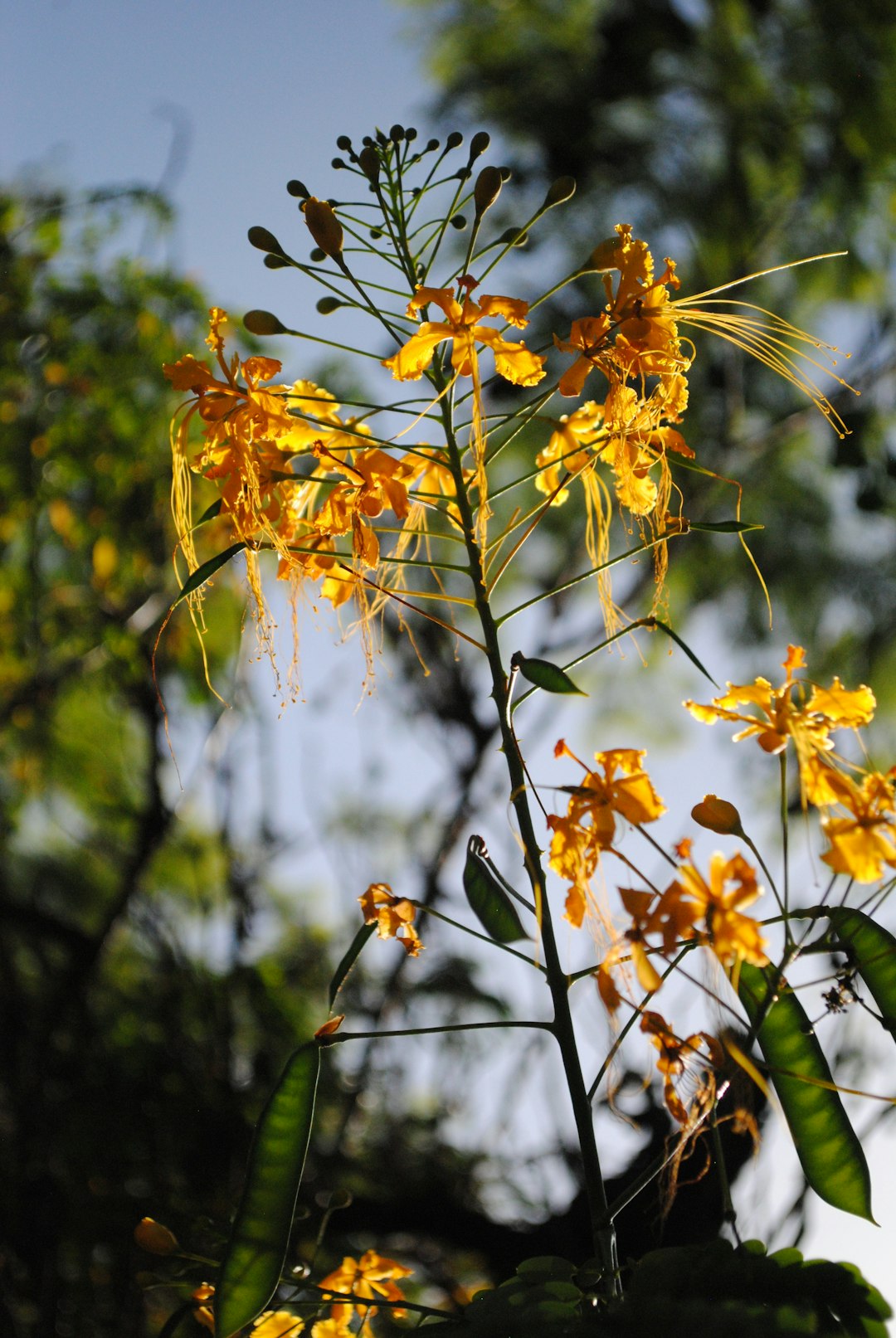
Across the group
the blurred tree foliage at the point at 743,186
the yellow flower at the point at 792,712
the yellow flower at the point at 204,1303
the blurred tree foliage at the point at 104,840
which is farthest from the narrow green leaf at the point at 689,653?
the blurred tree foliage at the point at 743,186

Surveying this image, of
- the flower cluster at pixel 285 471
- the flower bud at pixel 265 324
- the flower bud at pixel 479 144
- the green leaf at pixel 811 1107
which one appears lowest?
the green leaf at pixel 811 1107

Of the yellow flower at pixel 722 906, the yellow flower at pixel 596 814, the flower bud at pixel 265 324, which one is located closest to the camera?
the yellow flower at pixel 722 906

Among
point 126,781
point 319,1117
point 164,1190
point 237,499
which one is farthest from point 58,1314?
point 237,499

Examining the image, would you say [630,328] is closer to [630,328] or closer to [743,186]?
[630,328]

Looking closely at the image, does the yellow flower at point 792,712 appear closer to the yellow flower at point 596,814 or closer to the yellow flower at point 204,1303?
the yellow flower at point 596,814

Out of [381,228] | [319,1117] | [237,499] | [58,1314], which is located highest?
[381,228]

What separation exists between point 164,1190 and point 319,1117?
0.57 meters

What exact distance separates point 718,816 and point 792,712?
0.32 ft

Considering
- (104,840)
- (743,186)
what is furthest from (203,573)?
(104,840)

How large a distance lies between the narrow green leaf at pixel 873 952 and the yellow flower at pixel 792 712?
0.12 m

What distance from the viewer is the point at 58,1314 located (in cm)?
212

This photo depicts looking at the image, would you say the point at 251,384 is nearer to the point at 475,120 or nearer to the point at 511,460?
the point at 511,460

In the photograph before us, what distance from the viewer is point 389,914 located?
2.64ft

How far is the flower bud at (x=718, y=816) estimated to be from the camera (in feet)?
2.39
